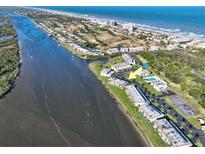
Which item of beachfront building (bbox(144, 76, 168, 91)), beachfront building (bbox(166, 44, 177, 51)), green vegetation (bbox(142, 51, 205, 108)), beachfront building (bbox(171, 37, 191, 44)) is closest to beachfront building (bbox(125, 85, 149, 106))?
beachfront building (bbox(144, 76, 168, 91))

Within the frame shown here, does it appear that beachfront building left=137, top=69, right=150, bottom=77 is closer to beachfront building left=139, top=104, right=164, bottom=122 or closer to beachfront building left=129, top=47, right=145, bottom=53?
beachfront building left=139, top=104, right=164, bottom=122

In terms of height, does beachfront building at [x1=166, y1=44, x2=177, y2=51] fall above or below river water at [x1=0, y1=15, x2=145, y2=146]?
below

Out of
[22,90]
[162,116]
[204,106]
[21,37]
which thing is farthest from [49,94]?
[21,37]

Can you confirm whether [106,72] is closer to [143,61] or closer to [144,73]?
[144,73]

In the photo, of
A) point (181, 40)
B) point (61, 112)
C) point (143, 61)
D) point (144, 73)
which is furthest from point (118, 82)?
point (181, 40)

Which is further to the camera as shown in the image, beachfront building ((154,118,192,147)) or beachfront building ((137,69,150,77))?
beachfront building ((137,69,150,77))

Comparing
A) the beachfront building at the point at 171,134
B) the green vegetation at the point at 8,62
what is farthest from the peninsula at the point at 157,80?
the green vegetation at the point at 8,62

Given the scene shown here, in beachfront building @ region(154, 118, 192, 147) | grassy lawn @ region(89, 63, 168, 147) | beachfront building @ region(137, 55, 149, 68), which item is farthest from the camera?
beachfront building @ region(137, 55, 149, 68)
